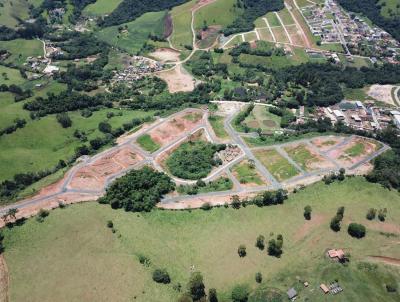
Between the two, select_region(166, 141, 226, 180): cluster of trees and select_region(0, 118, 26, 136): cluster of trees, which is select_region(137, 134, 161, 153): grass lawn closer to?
select_region(166, 141, 226, 180): cluster of trees

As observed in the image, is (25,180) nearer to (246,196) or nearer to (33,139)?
(33,139)

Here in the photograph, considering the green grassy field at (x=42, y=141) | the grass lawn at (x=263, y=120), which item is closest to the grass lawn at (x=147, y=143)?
the green grassy field at (x=42, y=141)

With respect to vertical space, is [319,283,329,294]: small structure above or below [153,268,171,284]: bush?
below

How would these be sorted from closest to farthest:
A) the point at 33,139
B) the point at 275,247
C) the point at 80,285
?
the point at 80,285 < the point at 275,247 < the point at 33,139

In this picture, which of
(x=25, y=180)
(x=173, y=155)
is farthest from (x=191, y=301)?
(x=25, y=180)

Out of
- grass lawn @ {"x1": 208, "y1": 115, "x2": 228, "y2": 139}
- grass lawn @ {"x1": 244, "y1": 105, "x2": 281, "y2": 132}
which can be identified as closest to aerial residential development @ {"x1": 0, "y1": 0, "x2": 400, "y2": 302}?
grass lawn @ {"x1": 208, "y1": 115, "x2": 228, "y2": 139}

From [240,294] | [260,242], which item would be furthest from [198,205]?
[240,294]

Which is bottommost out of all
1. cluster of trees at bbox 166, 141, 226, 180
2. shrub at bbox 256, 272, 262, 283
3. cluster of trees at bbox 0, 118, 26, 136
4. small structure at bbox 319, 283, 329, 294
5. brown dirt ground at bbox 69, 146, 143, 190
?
small structure at bbox 319, 283, 329, 294

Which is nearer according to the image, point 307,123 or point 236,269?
point 236,269
